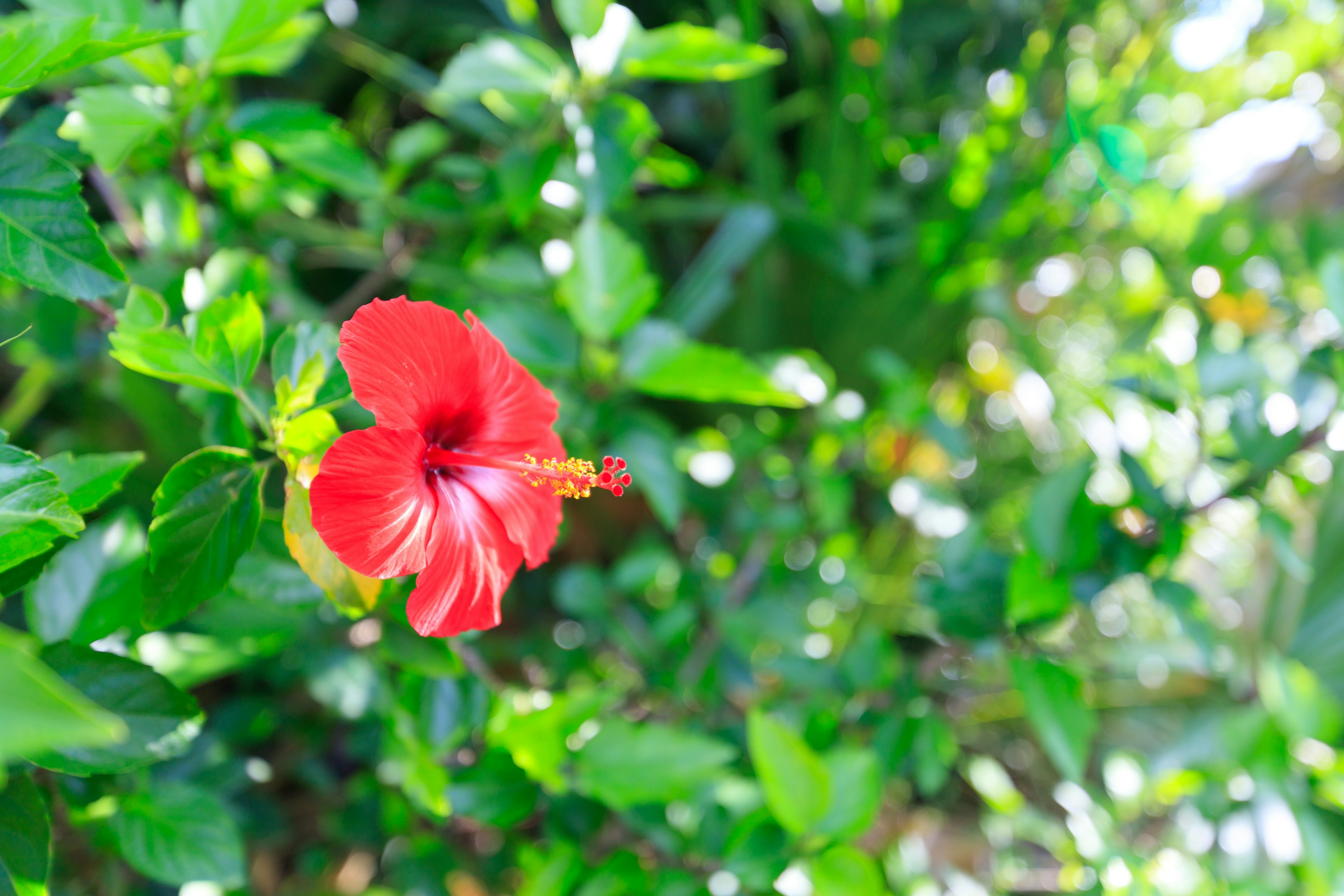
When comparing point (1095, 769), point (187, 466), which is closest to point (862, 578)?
point (1095, 769)

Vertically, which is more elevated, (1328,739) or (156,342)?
(156,342)

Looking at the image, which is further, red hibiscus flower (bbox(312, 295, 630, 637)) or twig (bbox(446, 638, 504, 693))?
twig (bbox(446, 638, 504, 693))

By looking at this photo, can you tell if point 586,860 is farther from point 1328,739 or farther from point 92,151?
point 1328,739

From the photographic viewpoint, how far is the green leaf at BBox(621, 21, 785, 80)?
0.49 metres

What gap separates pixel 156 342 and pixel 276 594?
18 centimetres

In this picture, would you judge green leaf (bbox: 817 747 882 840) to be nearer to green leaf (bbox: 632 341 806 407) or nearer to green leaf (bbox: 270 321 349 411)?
green leaf (bbox: 632 341 806 407)

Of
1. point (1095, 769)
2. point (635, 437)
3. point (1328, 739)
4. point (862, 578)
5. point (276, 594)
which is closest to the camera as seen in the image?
point (276, 594)

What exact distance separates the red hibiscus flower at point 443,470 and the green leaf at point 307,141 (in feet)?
0.67

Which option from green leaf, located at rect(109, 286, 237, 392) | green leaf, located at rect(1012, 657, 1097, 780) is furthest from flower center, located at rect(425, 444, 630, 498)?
green leaf, located at rect(1012, 657, 1097, 780)

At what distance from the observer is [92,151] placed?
408 mm

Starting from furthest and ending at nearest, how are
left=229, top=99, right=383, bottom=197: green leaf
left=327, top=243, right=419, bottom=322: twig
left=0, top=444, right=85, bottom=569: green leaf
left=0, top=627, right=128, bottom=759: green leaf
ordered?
1. left=327, top=243, right=419, bottom=322: twig
2. left=229, top=99, right=383, bottom=197: green leaf
3. left=0, top=444, right=85, bottom=569: green leaf
4. left=0, top=627, right=128, bottom=759: green leaf

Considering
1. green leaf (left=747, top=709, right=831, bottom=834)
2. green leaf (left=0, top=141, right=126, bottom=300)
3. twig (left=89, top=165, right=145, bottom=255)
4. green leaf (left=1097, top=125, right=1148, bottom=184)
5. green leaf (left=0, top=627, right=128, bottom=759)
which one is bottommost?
green leaf (left=747, top=709, right=831, bottom=834)

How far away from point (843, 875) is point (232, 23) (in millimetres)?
695

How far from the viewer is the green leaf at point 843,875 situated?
525mm
